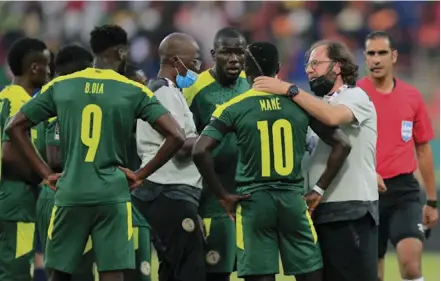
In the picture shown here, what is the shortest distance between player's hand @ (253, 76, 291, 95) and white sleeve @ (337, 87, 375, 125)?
48cm

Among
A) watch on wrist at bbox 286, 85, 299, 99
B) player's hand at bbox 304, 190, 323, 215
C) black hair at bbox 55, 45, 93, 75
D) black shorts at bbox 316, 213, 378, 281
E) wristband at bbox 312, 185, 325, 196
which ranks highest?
black hair at bbox 55, 45, 93, 75

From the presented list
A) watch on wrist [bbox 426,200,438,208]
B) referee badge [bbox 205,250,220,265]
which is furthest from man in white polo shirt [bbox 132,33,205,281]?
watch on wrist [bbox 426,200,438,208]

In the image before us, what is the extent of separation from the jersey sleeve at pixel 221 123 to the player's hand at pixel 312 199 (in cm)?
71

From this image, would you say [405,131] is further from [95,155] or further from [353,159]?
[95,155]

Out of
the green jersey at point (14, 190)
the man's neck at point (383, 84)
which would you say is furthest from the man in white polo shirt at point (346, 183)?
the green jersey at point (14, 190)

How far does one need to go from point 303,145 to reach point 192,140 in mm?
1172

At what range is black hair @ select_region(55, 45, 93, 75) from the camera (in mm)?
8297

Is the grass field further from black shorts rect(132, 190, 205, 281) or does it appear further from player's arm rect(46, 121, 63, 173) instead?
player's arm rect(46, 121, 63, 173)

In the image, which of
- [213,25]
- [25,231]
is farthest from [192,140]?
[213,25]

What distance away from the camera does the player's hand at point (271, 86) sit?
686 centimetres

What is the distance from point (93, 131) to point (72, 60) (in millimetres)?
1804

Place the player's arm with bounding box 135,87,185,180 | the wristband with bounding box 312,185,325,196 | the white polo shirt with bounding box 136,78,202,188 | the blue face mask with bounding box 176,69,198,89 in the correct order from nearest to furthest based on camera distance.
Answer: the player's arm with bounding box 135,87,185,180
the wristband with bounding box 312,185,325,196
the white polo shirt with bounding box 136,78,202,188
the blue face mask with bounding box 176,69,198,89

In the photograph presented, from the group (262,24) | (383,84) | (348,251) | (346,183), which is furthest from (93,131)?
(262,24)

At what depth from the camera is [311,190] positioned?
7156 mm
